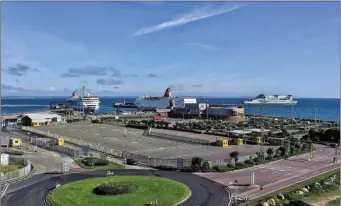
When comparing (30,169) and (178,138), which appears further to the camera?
(178,138)

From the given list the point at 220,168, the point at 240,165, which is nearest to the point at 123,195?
the point at 220,168

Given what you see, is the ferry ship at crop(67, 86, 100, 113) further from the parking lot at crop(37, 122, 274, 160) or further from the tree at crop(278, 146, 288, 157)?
the tree at crop(278, 146, 288, 157)

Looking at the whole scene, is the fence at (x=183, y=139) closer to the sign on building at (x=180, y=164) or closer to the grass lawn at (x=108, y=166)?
the sign on building at (x=180, y=164)

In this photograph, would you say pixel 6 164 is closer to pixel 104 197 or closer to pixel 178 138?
pixel 104 197

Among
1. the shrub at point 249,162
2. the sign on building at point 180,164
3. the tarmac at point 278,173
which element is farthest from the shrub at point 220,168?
the sign on building at point 180,164

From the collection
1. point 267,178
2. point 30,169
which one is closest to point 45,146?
point 30,169

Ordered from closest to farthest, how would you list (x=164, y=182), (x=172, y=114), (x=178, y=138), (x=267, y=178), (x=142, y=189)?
(x=142, y=189) < (x=164, y=182) < (x=267, y=178) < (x=178, y=138) < (x=172, y=114)

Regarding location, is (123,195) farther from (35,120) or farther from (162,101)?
(162,101)

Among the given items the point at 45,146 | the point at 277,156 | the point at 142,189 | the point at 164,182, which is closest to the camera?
the point at 142,189
